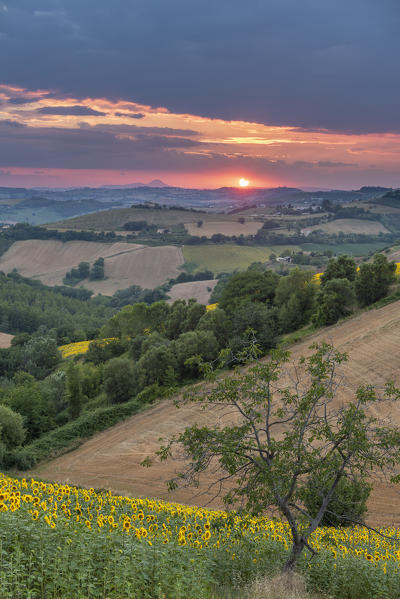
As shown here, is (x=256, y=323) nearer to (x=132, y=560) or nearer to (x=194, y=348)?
(x=194, y=348)

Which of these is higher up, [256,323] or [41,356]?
[256,323]

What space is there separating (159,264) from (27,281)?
50.5 meters

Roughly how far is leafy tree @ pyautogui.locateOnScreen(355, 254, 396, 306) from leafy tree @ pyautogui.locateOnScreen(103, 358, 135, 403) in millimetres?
26024

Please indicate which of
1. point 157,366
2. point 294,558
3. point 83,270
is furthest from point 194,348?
point 83,270

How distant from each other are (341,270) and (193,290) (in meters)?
97.3

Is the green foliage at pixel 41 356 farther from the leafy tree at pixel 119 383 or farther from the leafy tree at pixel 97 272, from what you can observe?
the leafy tree at pixel 97 272

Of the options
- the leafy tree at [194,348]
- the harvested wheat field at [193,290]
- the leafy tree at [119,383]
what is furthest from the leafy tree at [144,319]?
the harvested wheat field at [193,290]

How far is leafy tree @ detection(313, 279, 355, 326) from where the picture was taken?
49438 millimetres

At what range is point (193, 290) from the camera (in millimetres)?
149625

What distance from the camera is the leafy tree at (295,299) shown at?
52.0 m

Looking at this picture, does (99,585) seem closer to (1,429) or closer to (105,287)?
(1,429)

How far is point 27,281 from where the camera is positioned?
587ft

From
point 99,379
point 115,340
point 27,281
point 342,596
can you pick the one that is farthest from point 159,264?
point 342,596

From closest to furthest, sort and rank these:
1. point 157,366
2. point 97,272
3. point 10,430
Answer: point 10,430, point 157,366, point 97,272
